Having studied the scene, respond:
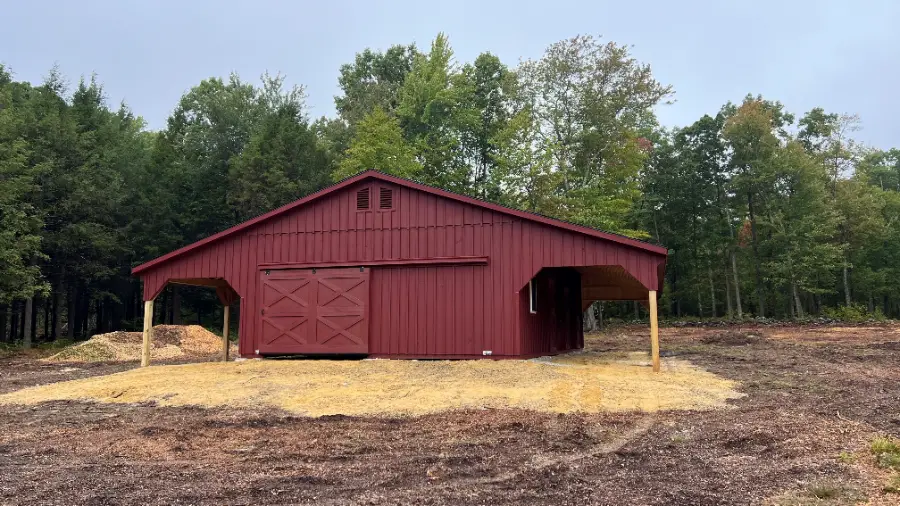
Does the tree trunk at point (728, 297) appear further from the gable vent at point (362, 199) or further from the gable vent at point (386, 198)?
the gable vent at point (362, 199)

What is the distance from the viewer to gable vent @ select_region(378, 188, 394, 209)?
14.5m

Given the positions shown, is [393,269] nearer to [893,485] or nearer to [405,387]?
[405,387]

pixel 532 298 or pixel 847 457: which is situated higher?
pixel 532 298

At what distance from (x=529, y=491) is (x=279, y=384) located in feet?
23.2

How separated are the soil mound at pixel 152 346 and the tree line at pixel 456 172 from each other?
366cm

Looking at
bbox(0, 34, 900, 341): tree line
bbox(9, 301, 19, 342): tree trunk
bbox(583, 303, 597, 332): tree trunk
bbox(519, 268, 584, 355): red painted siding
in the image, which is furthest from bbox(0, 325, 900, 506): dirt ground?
bbox(9, 301, 19, 342): tree trunk

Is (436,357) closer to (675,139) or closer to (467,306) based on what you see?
(467,306)

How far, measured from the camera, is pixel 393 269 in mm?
14406

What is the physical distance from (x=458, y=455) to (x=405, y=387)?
173 inches

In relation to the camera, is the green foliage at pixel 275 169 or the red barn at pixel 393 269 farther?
the green foliage at pixel 275 169

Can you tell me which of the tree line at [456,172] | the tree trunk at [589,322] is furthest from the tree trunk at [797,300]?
the tree trunk at [589,322]

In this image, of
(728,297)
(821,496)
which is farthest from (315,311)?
(728,297)

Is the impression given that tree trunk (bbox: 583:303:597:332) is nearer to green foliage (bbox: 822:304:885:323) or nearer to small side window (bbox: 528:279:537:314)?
green foliage (bbox: 822:304:885:323)

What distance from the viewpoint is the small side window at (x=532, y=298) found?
14.2m
